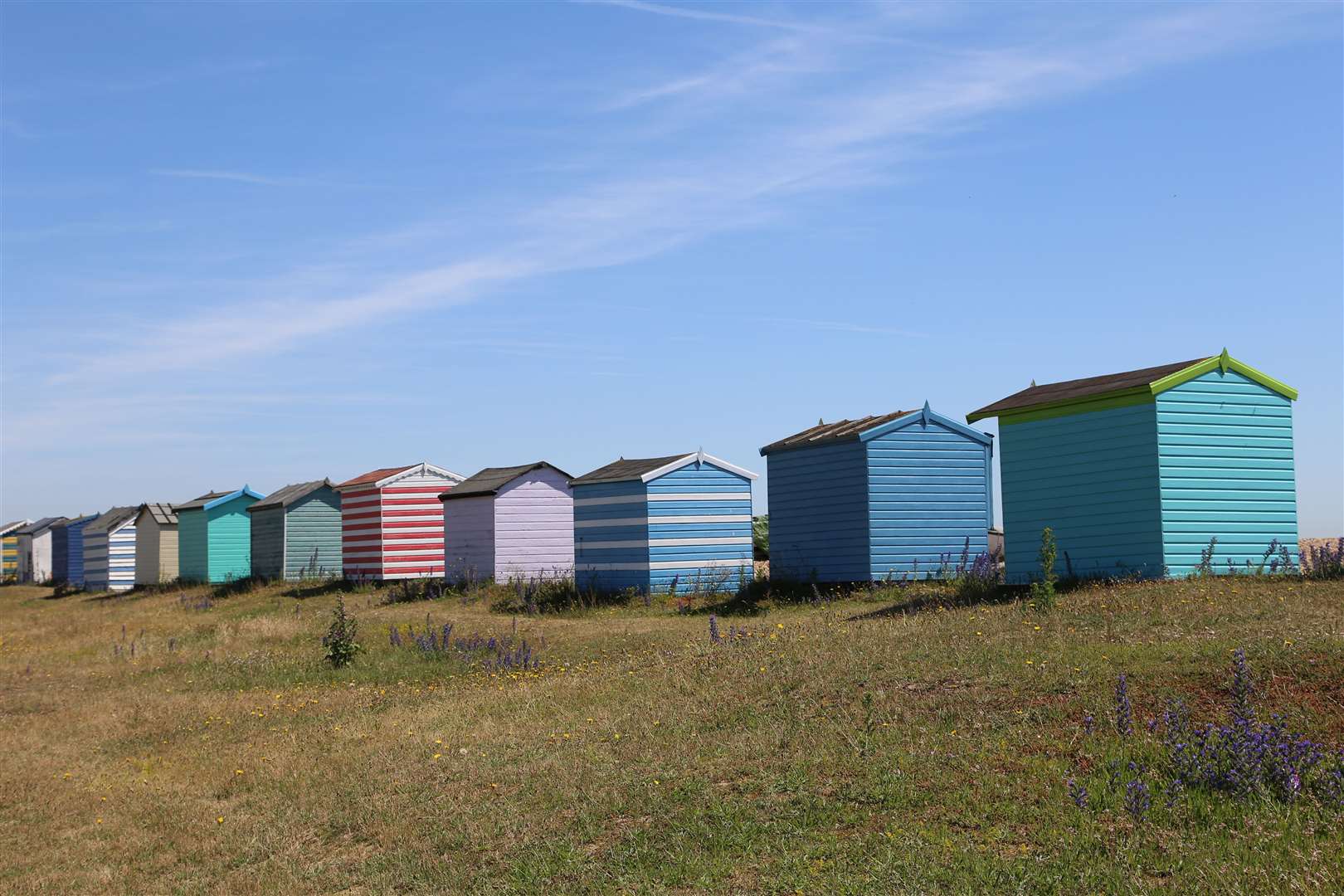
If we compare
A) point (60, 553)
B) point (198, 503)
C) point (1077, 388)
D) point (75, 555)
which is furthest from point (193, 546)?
point (1077, 388)

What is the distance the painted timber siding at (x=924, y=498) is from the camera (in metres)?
23.2

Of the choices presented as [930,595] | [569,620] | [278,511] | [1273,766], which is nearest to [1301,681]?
[1273,766]

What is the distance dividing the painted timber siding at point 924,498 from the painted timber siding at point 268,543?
19.9 metres

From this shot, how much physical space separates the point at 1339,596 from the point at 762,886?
1079 centimetres

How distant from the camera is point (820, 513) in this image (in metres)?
24.4

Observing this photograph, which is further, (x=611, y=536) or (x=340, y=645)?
(x=611, y=536)

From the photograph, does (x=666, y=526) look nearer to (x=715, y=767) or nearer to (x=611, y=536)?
(x=611, y=536)

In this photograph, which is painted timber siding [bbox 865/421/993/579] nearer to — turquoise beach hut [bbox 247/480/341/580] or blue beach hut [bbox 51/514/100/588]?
turquoise beach hut [bbox 247/480/341/580]

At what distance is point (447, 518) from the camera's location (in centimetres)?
3183

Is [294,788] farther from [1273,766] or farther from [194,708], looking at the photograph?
[1273,766]

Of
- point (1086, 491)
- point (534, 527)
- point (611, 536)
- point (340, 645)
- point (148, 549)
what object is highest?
point (1086, 491)

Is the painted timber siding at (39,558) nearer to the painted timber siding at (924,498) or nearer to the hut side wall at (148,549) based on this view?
the hut side wall at (148,549)

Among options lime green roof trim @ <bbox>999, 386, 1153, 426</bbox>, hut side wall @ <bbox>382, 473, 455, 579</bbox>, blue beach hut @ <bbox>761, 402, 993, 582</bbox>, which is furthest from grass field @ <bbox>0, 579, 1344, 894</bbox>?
hut side wall @ <bbox>382, 473, 455, 579</bbox>

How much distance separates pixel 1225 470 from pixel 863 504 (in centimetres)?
684
